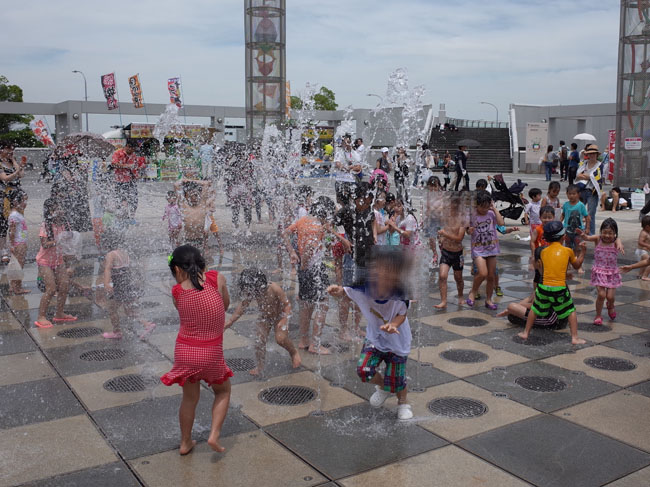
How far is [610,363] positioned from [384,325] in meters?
2.46

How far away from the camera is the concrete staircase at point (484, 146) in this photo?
120 ft

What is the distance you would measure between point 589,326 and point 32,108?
43907mm

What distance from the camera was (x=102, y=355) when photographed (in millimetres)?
5477

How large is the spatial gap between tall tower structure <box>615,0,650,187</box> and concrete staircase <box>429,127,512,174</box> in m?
19.2

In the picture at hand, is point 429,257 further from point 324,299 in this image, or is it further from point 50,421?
point 50,421

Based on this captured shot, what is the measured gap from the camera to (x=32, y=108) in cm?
4256

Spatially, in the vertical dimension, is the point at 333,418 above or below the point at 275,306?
below

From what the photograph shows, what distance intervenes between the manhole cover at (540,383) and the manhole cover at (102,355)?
3.39 metres

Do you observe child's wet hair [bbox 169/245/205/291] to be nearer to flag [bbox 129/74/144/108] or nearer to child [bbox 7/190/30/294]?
child [bbox 7/190/30/294]

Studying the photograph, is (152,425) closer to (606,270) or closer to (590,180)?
(606,270)

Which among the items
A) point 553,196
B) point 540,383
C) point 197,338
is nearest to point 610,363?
point 540,383

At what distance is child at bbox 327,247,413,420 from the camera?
4016 mm

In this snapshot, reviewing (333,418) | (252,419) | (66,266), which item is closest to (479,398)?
(333,418)

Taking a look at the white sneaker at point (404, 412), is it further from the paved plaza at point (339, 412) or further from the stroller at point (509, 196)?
the stroller at point (509, 196)
